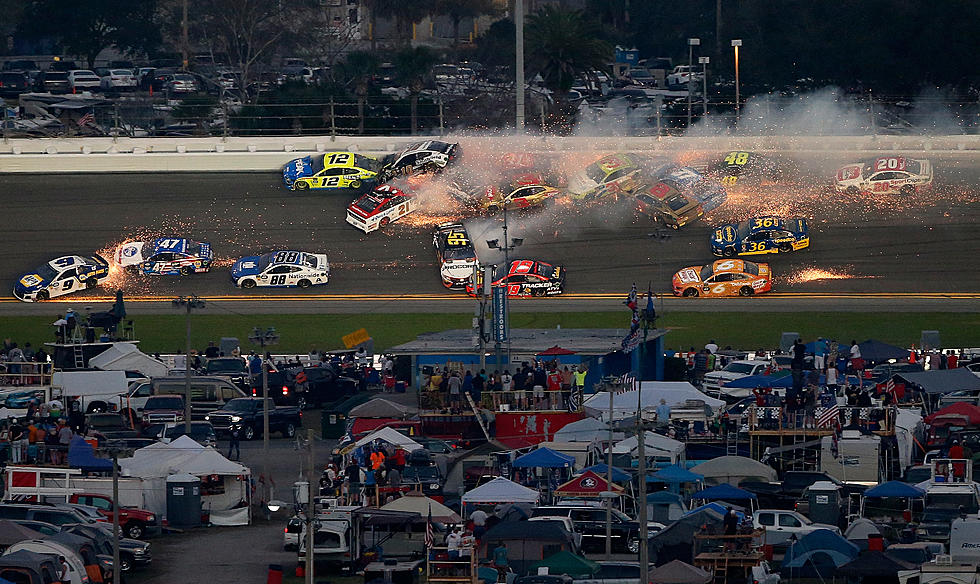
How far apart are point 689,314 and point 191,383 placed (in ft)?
51.6

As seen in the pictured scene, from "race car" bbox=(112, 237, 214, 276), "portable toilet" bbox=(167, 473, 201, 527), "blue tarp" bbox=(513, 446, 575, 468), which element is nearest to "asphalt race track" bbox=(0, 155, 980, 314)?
"race car" bbox=(112, 237, 214, 276)

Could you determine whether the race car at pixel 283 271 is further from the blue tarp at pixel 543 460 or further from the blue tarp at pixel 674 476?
the blue tarp at pixel 674 476

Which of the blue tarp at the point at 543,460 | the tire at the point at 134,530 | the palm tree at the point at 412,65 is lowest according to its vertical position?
the tire at the point at 134,530

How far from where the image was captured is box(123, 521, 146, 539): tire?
32.3 m

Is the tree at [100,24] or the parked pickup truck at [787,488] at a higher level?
the tree at [100,24]

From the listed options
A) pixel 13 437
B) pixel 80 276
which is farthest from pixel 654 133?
pixel 13 437

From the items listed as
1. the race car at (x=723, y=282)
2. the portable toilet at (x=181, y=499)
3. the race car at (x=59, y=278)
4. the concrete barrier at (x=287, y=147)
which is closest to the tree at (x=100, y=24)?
the concrete barrier at (x=287, y=147)

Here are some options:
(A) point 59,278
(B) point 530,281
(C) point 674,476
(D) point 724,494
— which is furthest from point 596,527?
(A) point 59,278

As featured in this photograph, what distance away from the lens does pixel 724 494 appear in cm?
3189

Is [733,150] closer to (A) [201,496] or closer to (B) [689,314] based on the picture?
(B) [689,314]

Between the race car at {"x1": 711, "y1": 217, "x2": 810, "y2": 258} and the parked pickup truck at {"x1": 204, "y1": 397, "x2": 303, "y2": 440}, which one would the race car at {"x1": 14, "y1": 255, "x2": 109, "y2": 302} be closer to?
the parked pickup truck at {"x1": 204, "y1": 397, "x2": 303, "y2": 440}

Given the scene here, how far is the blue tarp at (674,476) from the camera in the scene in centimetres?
3272

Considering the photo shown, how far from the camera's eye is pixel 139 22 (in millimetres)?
101312

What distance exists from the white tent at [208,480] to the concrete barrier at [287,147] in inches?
1178
